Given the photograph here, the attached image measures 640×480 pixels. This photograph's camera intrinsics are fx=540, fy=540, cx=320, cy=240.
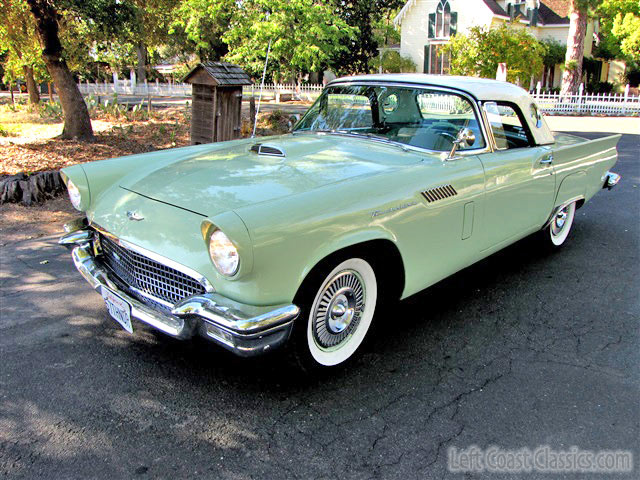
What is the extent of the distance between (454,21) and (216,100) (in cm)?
2601

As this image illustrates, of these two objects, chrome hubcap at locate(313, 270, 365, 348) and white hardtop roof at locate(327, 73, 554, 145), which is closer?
chrome hubcap at locate(313, 270, 365, 348)

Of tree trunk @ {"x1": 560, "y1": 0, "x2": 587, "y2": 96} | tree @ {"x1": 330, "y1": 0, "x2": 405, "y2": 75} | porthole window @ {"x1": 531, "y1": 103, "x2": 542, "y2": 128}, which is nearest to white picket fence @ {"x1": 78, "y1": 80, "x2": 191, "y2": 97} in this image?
tree @ {"x1": 330, "y1": 0, "x2": 405, "y2": 75}

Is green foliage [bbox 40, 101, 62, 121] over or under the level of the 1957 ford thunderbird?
over

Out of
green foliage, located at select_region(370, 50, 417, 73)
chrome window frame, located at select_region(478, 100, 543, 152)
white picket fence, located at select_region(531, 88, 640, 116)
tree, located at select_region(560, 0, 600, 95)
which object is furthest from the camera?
green foliage, located at select_region(370, 50, 417, 73)

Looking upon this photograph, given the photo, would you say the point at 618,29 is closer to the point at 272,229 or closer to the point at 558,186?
the point at 558,186

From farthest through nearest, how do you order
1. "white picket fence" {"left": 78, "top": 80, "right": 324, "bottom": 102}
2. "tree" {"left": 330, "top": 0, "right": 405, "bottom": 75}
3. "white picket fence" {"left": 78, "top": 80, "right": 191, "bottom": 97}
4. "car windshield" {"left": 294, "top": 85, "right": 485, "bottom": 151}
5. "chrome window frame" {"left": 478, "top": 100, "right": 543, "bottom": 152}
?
"tree" {"left": 330, "top": 0, "right": 405, "bottom": 75}, "white picket fence" {"left": 78, "top": 80, "right": 191, "bottom": 97}, "white picket fence" {"left": 78, "top": 80, "right": 324, "bottom": 102}, "chrome window frame" {"left": 478, "top": 100, "right": 543, "bottom": 152}, "car windshield" {"left": 294, "top": 85, "right": 485, "bottom": 151}

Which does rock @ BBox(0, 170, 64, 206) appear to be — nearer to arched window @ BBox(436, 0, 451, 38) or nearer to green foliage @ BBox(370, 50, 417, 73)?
green foliage @ BBox(370, 50, 417, 73)

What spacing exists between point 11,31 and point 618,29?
92.2 feet

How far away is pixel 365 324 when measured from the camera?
10.5 feet

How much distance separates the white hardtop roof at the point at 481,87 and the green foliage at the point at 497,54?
1594cm

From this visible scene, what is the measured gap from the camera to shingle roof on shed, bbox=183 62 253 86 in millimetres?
7750

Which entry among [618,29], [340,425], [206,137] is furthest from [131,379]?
[618,29]

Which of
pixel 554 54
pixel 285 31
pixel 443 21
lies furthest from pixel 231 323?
pixel 554 54

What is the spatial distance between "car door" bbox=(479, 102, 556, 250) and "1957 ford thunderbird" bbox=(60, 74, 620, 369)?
0.6 inches
